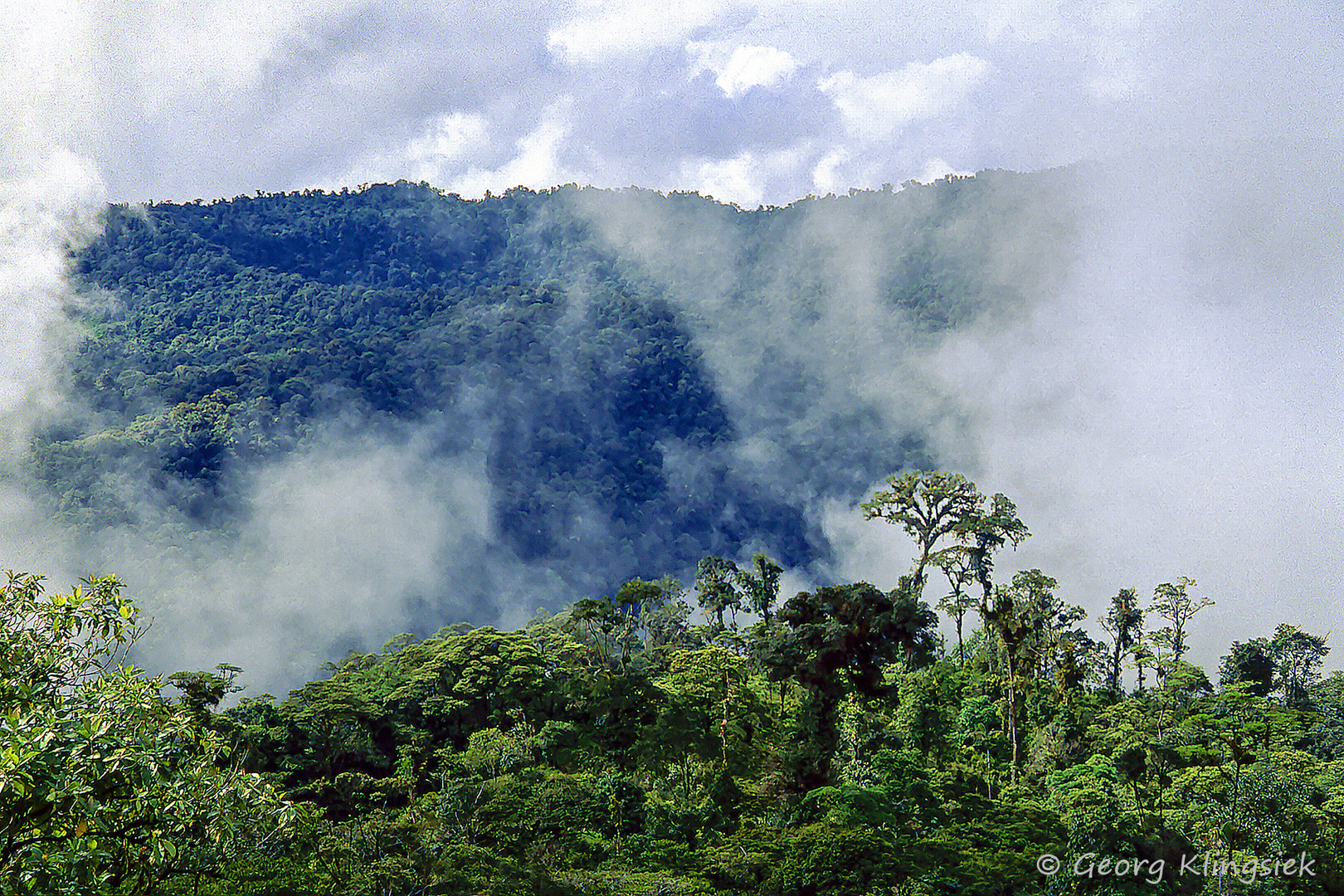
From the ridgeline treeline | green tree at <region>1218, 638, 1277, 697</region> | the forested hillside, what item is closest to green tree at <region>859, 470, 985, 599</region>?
the ridgeline treeline

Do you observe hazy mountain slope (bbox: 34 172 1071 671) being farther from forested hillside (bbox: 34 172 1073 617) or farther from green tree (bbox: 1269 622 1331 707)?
green tree (bbox: 1269 622 1331 707)

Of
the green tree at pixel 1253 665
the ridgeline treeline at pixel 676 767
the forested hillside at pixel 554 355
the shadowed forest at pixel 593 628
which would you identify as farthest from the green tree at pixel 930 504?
the forested hillside at pixel 554 355

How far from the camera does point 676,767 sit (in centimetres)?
2073

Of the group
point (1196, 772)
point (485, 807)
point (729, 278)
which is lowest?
point (485, 807)

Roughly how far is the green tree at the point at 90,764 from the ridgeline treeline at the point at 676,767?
0.10ft

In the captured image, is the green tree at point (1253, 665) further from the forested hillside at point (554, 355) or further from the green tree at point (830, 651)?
the forested hillside at point (554, 355)

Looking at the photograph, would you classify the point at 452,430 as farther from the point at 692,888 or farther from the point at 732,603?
the point at 692,888

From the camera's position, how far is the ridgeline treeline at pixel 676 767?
684cm

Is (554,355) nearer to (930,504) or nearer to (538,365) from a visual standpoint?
(538,365)

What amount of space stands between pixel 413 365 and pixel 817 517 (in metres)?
42.8

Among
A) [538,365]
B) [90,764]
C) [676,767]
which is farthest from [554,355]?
[90,764]

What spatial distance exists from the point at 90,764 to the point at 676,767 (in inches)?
627

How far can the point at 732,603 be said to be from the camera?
131ft

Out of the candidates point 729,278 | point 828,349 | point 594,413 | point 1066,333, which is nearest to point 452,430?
point 594,413
